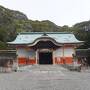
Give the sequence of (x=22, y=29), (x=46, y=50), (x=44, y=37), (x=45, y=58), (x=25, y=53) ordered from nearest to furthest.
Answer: (x=44, y=37), (x=46, y=50), (x=25, y=53), (x=45, y=58), (x=22, y=29)

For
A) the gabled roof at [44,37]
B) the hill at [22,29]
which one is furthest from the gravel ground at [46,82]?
the hill at [22,29]

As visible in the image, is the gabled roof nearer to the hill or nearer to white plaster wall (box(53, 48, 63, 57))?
white plaster wall (box(53, 48, 63, 57))

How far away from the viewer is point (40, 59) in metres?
52.5

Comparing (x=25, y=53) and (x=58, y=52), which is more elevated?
(x=58, y=52)

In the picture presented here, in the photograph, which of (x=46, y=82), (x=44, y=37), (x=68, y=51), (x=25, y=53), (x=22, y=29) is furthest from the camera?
(x=22, y=29)

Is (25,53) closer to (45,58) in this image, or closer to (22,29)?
(45,58)

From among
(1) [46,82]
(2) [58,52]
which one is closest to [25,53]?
(2) [58,52]

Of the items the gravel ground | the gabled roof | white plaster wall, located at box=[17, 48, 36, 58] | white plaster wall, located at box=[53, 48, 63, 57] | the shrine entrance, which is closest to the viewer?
the gravel ground

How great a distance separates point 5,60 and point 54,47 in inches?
578

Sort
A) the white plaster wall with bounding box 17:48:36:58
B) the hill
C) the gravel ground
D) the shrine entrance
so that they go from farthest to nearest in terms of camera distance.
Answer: the hill < the shrine entrance < the white plaster wall with bounding box 17:48:36:58 < the gravel ground

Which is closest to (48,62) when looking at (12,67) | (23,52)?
(23,52)

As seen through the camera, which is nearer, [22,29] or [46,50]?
[46,50]

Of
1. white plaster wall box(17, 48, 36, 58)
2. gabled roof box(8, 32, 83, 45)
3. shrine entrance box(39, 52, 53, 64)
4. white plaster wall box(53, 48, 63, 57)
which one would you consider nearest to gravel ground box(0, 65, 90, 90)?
gabled roof box(8, 32, 83, 45)

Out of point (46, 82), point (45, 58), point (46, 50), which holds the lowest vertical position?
point (46, 82)
